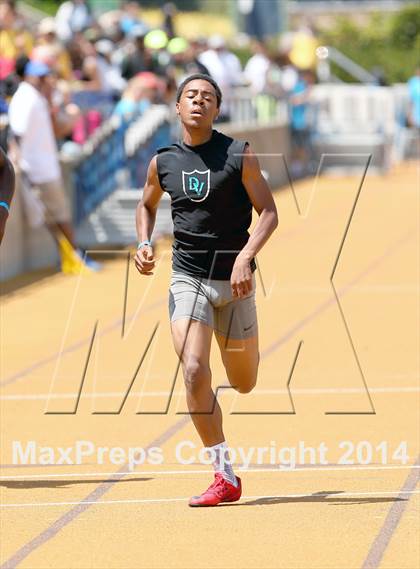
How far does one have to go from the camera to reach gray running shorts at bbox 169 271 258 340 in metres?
7.34

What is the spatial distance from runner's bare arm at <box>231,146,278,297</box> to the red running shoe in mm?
964

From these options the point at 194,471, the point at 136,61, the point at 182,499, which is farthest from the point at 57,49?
Result: the point at 182,499

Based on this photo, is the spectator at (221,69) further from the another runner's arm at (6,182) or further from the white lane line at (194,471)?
the white lane line at (194,471)

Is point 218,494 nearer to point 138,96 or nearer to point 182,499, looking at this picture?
point 182,499

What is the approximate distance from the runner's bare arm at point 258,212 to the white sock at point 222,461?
0.80 m

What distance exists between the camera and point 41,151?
16125mm

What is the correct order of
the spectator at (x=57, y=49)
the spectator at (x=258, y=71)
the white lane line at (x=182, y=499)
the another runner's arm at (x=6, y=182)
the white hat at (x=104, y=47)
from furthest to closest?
the spectator at (x=258, y=71), the white hat at (x=104, y=47), the spectator at (x=57, y=49), the another runner's arm at (x=6, y=182), the white lane line at (x=182, y=499)

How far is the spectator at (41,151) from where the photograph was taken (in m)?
15.9

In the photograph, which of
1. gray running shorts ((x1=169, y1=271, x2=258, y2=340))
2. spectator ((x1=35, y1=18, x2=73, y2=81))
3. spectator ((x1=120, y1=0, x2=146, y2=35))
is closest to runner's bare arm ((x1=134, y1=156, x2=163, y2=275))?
gray running shorts ((x1=169, y1=271, x2=258, y2=340))

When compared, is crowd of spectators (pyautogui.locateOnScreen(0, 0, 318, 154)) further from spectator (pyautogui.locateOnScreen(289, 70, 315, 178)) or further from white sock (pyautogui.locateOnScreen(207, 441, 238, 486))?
white sock (pyautogui.locateOnScreen(207, 441, 238, 486))

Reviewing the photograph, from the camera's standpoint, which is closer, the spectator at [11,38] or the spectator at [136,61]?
the spectator at [11,38]

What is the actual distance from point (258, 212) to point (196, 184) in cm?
34

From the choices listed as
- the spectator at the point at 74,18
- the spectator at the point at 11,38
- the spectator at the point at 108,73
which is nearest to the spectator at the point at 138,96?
the spectator at the point at 108,73

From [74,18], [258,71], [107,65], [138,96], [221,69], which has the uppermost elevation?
[74,18]
